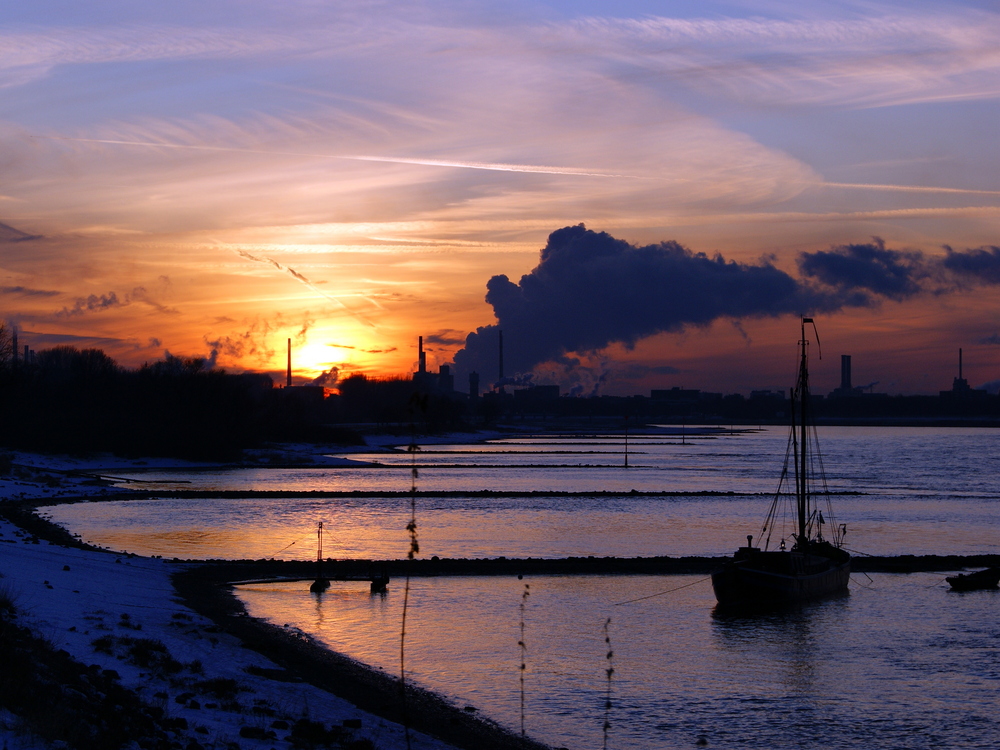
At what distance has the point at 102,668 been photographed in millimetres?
18453

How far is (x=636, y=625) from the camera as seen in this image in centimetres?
3148

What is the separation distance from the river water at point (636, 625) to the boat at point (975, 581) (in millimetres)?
553

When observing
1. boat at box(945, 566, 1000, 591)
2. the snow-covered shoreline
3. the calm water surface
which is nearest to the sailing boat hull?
the calm water surface

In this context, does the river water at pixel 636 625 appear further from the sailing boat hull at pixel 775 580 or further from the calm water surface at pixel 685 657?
the sailing boat hull at pixel 775 580

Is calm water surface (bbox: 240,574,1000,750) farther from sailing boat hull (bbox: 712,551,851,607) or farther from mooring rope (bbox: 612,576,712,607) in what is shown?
sailing boat hull (bbox: 712,551,851,607)

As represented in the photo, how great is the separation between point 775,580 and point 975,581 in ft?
30.3

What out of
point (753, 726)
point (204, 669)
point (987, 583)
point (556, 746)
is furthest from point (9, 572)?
point (987, 583)

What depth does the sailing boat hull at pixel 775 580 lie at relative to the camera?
35.8 metres

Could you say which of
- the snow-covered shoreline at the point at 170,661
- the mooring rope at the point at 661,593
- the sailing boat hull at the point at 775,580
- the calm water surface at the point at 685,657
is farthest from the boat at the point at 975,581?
the snow-covered shoreline at the point at 170,661

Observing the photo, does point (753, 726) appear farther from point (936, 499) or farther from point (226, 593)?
point (936, 499)

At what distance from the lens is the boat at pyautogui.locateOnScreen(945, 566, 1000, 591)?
38969mm

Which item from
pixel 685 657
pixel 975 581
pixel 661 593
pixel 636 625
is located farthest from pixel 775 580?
pixel 685 657

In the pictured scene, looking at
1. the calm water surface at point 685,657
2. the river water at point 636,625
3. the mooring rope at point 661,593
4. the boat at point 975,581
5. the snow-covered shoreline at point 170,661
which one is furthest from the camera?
the boat at point 975,581

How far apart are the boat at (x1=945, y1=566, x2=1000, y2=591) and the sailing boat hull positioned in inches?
171
